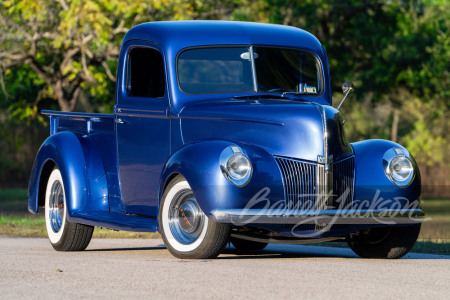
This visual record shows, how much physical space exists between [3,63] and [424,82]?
12.8 m

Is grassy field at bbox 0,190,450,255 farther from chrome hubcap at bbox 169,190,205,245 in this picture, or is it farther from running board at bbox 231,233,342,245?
chrome hubcap at bbox 169,190,205,245

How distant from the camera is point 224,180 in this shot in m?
7.54

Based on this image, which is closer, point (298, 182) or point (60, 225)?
point (298, 182)

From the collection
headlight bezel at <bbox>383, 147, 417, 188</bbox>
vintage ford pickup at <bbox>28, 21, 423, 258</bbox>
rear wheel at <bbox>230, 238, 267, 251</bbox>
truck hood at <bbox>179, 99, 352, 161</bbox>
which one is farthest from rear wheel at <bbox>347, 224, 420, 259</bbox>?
rear wheel at <bbox>230, 238, 267, 251</bbox>

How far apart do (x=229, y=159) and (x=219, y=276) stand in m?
1.15

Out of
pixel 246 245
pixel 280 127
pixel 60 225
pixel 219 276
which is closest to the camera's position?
pixel 219 276

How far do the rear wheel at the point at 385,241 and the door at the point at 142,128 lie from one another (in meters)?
1.96

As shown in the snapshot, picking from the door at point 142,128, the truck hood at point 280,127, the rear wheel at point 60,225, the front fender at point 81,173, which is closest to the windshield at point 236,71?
the door at point 142,128

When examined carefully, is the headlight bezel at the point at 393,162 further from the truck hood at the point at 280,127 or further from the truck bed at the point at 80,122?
the truck bed at the point at 80,122

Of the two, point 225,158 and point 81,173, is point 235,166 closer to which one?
point 225,158

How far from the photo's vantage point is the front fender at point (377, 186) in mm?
8078

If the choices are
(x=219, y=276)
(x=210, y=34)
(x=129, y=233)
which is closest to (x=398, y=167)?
(x=210, y=34)

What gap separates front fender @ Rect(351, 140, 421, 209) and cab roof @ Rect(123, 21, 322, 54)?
59.6 inches

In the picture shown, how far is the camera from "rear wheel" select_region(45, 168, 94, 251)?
9.66 meters
